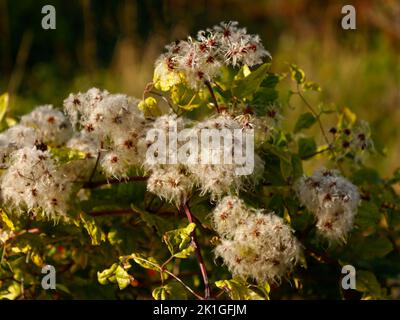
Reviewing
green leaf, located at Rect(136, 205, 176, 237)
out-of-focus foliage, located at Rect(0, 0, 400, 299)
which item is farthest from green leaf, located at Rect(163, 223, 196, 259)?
green leaf, located at Rect(136, 205, 176, 237)

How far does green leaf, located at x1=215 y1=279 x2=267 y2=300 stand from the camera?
1317 mm

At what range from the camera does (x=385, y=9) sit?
6.19 meters

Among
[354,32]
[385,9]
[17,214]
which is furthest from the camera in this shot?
[354,32]

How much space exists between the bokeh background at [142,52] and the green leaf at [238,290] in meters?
3.04

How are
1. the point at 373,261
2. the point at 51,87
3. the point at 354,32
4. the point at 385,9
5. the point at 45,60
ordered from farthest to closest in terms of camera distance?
the point at 354,32 → the point at 45,60 → the point at 385,9 → the point at 51,87 → the point at 373,261

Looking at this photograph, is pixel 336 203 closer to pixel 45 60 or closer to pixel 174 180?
pixel 174 180

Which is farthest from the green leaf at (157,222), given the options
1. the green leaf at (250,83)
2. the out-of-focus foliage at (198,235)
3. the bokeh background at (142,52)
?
the bokeh background at (142,52)

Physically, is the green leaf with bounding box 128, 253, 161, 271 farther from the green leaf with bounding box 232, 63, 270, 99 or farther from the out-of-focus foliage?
the green leaf with bounding box 232, 63, 270, 99

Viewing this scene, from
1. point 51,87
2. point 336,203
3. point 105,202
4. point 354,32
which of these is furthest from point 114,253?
point 354,32

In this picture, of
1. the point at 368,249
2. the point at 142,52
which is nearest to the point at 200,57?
the point at 368,249

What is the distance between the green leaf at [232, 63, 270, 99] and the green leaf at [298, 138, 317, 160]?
32cm

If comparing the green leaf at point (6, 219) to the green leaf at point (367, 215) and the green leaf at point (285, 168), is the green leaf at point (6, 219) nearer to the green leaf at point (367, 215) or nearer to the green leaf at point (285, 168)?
the green leaf at point (285, 168)

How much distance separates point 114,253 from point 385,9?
5.21 metres

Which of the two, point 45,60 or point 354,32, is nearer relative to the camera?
point 45,60
